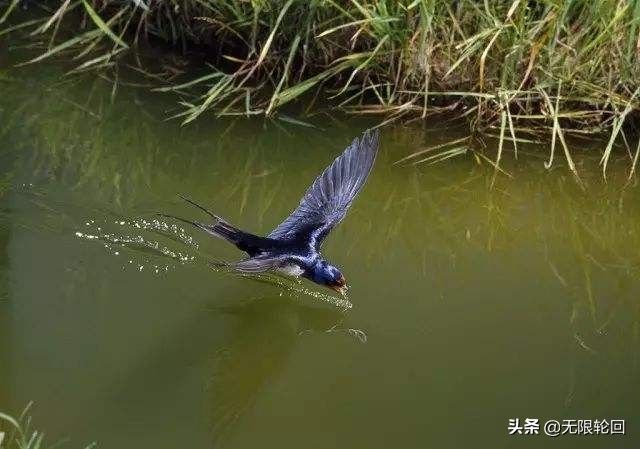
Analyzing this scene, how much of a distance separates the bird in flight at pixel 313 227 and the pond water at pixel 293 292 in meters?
0.11

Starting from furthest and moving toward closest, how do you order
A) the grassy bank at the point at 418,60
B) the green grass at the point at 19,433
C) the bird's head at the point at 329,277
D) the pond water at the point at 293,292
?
the grassy bank at the point at 418,60
the bird's head at the point at 329,277
the pond water at the point at 293,292
the green grass at the point at 19,433

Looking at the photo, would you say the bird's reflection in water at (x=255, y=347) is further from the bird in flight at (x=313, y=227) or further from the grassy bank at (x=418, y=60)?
the grassy bank at (x=418, y=60)

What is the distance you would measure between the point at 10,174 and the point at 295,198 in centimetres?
98

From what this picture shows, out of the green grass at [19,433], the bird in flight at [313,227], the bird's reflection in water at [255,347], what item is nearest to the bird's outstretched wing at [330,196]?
the bird in flight at [313,227]

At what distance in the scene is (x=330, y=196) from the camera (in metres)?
3.53

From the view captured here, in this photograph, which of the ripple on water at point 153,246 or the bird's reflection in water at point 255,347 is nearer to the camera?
the bird's reflection in water at point 255,347

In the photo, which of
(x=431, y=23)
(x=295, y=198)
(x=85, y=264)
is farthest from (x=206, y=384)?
(x=431, y=23)

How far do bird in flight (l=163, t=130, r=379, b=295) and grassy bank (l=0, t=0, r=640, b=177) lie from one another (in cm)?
68

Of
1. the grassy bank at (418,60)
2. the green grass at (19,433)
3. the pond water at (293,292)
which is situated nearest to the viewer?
the green grass at (19,433)

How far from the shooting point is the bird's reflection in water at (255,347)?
277 centimetres

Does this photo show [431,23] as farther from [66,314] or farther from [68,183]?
[66,314]

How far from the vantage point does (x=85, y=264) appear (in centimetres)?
331

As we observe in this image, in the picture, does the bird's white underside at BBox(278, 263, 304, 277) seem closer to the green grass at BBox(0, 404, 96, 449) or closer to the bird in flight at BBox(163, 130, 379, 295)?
the bird in flight at BBox(163, 130, 379, 295)

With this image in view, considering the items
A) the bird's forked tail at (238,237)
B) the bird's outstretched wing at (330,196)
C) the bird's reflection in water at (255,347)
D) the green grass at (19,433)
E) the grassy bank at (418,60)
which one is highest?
the grassy bank at (418,60)
